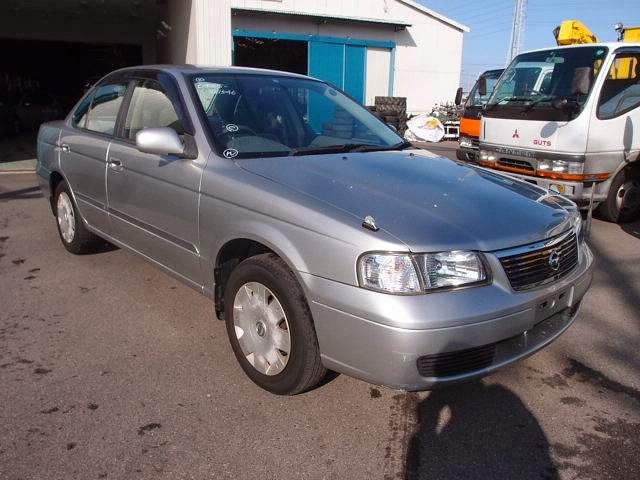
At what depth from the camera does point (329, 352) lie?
257 centimetres

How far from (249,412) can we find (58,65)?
25963 mm

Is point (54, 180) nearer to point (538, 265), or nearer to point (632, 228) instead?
point (538, 265)

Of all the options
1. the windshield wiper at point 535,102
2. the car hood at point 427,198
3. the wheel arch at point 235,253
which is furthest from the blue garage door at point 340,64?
the wheel arch at point 235,253

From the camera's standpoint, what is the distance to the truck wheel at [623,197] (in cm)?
682

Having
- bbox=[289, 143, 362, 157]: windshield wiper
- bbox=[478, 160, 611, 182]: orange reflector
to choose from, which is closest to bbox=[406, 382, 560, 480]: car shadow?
bbox=[289, 143, 362, 157]: windshield wiper

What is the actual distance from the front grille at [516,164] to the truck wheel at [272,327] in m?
4.98

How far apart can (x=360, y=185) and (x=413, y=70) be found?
58.2 feet

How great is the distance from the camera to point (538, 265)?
8.87 feet

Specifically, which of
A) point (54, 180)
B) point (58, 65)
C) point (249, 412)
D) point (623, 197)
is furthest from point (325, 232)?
point (58, 65)

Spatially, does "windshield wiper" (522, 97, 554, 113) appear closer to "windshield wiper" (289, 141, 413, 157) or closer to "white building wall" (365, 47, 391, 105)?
"windshield wiper" (289, 141, 413, 157)

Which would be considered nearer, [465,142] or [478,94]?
[465,142]

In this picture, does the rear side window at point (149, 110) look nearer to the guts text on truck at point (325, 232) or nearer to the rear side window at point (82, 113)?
the guts text on truck at point (325, 232)

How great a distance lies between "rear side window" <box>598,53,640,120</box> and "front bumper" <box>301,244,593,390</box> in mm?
4768

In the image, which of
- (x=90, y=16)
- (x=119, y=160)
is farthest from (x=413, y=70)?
(x=119, y=160)
